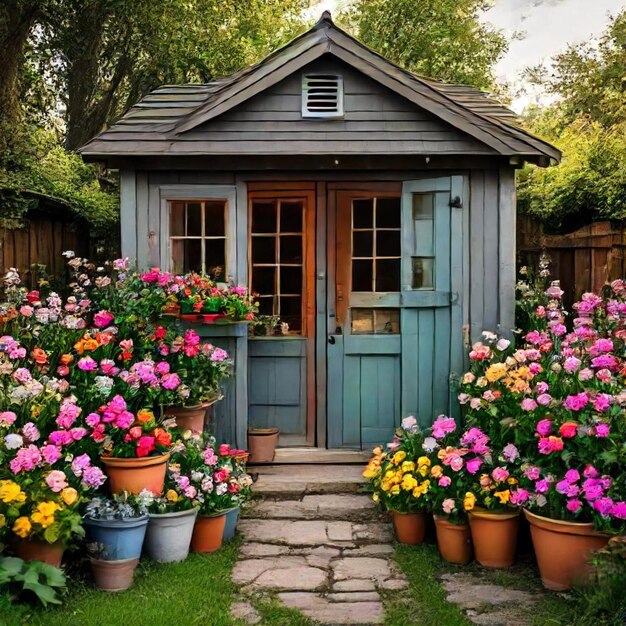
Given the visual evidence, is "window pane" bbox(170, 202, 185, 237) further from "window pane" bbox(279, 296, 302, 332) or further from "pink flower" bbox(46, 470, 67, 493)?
"pink flower" bbox(46, 470, 67, 493)

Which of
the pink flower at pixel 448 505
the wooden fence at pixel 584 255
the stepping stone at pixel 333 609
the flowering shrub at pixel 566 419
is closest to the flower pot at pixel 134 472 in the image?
the stepping stone at pixel 333 609

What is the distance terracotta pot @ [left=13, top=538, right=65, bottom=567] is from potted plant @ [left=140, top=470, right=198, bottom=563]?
1.99 ft

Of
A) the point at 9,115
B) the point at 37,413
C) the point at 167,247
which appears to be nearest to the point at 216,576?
the point at 37,413

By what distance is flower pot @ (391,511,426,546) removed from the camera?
4.99m

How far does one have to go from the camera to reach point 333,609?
4082 millimetres

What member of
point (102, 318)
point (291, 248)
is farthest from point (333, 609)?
point (291, 248)

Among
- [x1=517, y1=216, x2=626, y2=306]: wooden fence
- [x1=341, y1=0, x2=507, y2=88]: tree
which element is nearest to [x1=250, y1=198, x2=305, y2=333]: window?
[x1=517, y1=216, x2=626, y2=306]: wooden fence

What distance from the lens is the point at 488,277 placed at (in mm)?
6500

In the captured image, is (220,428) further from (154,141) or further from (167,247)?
(154,141)

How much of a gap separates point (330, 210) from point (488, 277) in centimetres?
135

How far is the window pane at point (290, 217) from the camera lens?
22.1 feet

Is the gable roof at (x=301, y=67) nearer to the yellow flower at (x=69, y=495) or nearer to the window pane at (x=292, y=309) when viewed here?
the window pane at (x=292, y=309)

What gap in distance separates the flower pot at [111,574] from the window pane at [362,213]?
3385 mm

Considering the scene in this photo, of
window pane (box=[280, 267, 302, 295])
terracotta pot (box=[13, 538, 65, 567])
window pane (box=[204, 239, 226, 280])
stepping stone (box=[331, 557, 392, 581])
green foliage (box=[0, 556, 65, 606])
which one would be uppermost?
window pane (box=[204, 239, 226, 280])
